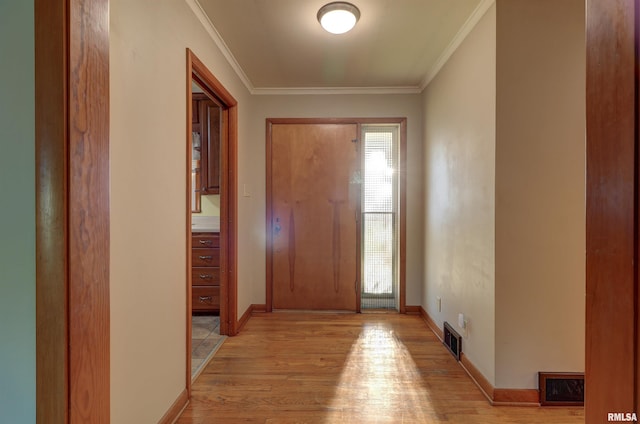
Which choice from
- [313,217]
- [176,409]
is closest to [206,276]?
[313,217]

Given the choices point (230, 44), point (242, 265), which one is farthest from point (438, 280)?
point (230, 44)

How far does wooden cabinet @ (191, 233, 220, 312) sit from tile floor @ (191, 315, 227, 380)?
0.15 meters

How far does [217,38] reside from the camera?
2363 millimetres

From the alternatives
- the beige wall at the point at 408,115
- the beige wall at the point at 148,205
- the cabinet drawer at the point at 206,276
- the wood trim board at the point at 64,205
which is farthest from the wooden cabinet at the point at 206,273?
the wood trim board at the point at 64,205

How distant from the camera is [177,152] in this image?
5.86 feet

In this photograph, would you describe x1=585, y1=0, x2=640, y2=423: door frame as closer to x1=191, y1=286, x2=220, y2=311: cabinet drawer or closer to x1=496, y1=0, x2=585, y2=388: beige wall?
x1=496, y1=0, x2=585, y2=388: beige wall

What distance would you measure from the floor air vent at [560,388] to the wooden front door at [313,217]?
1904 millimetres

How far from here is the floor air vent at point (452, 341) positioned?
7.71 ft

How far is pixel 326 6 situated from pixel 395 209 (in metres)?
2.21

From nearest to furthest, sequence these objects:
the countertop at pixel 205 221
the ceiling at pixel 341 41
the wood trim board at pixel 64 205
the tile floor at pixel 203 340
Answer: the wood trim board at pixel 64 205 → the ceiling at pixel 341 41 → the tile floor at pixel 203 340 → the countertop at pixel 205 221

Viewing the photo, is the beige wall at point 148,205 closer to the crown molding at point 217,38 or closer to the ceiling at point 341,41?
the crown molding at point 217,38

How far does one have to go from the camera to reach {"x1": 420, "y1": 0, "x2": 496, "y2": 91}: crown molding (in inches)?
77.6

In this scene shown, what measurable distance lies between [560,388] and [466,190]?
51.1 inches

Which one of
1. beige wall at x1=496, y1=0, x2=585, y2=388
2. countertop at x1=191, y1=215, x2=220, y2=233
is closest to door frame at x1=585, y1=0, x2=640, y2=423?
beige wall at x1=496, y1=0, x2=585, y2=388
